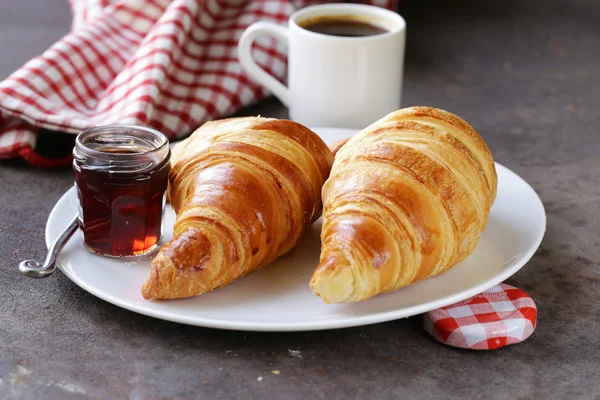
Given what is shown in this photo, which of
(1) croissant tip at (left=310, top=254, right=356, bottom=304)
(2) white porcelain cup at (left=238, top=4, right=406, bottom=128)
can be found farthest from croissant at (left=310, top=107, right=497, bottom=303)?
(2) white porcelain cup at (left=238, top=4, right=406, bottom=128)

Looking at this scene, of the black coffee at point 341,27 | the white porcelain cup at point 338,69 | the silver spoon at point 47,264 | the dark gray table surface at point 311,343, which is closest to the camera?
the dark gray table surface at point 311,343

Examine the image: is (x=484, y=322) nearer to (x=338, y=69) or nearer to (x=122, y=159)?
(x=122, y=159)

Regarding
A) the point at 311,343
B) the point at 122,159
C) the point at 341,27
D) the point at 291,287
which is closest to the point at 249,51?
the point at 341,27

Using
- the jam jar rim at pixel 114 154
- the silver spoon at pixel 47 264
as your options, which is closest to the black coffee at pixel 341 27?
the jam jar rim at pixel 114 154

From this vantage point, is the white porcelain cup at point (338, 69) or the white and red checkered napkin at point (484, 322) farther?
the white porcelain cup at point (338, 69)

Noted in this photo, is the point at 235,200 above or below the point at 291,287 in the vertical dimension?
above

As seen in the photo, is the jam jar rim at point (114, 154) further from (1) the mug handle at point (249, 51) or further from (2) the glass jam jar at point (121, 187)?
(1) the mug handle at point (249, 51)

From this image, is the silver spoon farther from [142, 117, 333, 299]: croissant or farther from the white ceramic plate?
[142, 117, 333, 299]: croissant
